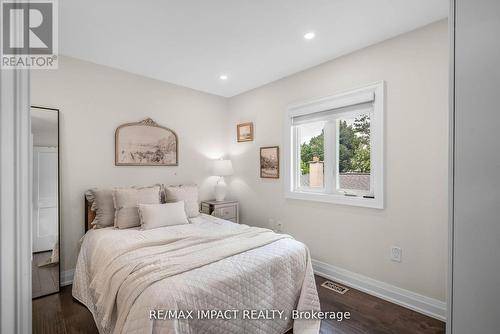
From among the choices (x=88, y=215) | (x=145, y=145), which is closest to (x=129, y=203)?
(x=88, y=215)

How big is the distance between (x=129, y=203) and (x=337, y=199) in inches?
90.5

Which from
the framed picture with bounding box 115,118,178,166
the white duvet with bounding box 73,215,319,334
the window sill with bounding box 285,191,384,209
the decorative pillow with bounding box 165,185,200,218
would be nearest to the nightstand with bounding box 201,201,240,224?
the decorative pillow with bounding box 165,185,200,218

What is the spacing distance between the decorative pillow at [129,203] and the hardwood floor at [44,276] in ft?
2.58

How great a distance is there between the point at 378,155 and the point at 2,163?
2.63 metres

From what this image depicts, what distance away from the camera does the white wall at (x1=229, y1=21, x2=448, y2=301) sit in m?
2.04

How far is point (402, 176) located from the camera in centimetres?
225

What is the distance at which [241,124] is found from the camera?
3.89 metres

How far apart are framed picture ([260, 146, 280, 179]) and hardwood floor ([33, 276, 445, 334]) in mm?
1628

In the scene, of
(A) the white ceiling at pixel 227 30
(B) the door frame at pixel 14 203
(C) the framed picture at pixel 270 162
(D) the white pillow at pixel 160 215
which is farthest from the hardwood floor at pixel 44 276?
(C) the framed picture at pixel 270 162

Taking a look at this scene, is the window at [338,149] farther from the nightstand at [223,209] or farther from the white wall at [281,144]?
the nightstand at [223,209]

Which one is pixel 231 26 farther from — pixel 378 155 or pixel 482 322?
pixel 482 322

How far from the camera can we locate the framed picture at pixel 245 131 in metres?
3.75

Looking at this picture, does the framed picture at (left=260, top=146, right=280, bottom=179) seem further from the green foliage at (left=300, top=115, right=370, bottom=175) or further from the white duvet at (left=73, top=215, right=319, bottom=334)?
the white duvet at (left=73, top=215, right=319, bottom=334)

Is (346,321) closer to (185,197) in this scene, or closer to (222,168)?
(185,197)
